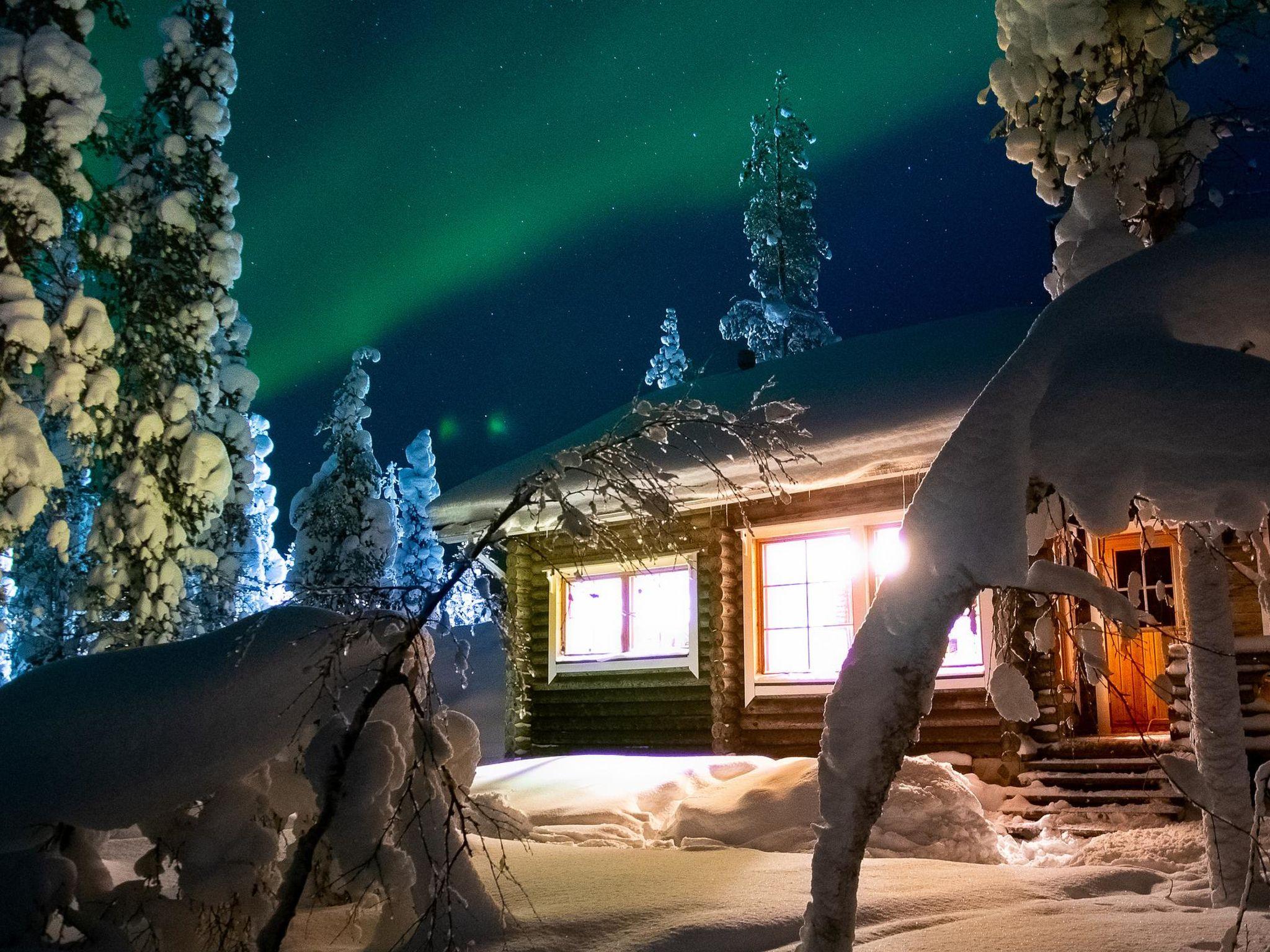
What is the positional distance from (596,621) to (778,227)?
18.5m

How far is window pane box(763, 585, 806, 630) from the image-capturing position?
428 inches

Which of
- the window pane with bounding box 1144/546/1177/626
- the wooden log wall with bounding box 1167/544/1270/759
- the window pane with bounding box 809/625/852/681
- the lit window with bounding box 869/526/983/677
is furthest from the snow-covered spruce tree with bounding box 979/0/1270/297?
the window pane with bounding box 1144/546/1177/626

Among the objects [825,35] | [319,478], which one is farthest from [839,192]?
[319,478]

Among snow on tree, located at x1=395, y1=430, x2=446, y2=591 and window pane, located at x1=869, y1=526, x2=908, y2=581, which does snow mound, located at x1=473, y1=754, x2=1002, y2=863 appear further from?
snow on tree, located at x1=395, y1=430, x2=446, y2=591

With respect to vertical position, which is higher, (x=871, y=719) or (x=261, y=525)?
(x=261, y=525)

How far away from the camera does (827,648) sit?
1064cm

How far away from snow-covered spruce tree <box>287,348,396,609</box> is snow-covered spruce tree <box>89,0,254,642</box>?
8937 mm

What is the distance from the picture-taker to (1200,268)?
2.59m

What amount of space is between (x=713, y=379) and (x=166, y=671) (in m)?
9.93

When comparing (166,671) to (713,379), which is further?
(713,379)

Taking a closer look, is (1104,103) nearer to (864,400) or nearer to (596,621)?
(864,400)

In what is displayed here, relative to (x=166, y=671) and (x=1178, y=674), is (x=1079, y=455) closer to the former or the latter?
(x=166, y=671)

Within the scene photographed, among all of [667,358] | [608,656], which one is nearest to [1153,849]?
[608,656]

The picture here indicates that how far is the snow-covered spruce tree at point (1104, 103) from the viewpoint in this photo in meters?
3.72
